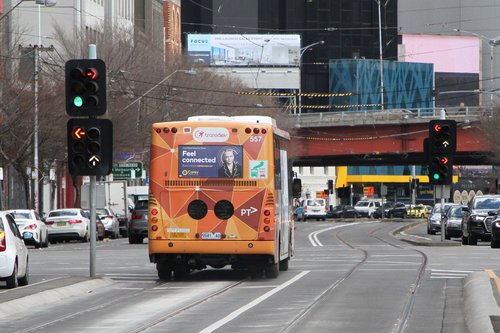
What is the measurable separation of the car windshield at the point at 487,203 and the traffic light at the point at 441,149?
4448 millimetres

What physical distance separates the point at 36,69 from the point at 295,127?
44.8 m

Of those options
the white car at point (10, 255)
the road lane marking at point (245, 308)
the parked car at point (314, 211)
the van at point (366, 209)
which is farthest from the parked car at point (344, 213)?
the white car at point (10, 255)

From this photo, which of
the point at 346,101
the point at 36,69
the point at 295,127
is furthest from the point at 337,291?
the point at 346,101

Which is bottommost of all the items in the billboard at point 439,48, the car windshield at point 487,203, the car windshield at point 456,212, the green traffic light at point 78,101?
the car windshield at point 456,212

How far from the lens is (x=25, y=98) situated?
207 ft

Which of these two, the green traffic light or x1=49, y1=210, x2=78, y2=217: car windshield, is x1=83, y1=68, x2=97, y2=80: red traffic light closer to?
the green traffic light

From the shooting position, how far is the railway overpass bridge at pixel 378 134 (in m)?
97.2

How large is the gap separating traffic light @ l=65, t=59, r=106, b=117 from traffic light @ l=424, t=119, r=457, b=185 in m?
21.2

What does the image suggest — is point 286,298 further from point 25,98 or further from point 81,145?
point 25,98

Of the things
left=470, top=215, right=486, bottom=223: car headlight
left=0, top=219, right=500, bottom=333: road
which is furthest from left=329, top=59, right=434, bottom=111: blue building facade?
left=0, top=219, right=500, bottom=333: road

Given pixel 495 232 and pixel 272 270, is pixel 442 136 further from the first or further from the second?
pixel 272 270

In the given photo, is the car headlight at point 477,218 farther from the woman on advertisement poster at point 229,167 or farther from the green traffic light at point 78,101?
the green traffic light at point 78,101

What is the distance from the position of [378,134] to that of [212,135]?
73269 mm

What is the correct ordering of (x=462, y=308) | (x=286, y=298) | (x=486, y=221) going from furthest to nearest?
1. (x=486, y=221)
2. (x=286, y=298)
3. (x=462, y=308)
